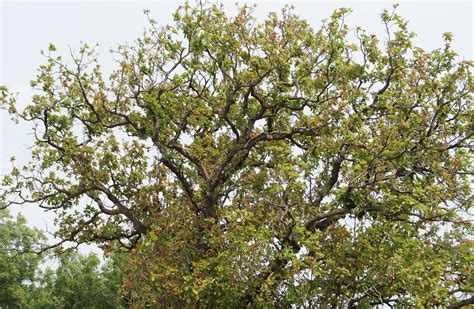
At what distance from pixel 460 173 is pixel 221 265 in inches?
281

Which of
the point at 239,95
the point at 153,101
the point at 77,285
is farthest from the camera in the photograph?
the point at 77,285

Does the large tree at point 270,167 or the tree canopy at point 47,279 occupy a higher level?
the tree canopy at point 47,279

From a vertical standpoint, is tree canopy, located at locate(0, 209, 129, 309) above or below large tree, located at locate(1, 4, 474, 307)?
above

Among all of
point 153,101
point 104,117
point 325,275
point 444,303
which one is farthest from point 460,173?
point 104,117

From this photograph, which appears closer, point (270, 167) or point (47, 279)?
point (270, 167)

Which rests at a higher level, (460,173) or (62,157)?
(62,157)

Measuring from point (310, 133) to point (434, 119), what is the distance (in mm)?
3611

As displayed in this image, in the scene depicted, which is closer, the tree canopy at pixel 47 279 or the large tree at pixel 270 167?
the large tree at pixel 270 167

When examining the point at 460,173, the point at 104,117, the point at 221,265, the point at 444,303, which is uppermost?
the point at 104,117

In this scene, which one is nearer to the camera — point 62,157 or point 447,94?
point 447,94

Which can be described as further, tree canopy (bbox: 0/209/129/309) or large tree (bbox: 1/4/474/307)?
tree canopy (bbox: 0/209/129/309)

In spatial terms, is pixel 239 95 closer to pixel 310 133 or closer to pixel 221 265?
pixel 310 133

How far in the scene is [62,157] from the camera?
19.5 metres

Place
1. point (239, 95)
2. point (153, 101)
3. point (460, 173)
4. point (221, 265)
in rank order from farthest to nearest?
point (239, 95) → point (153, 101) → point (460, 173) → point (221, 265)
